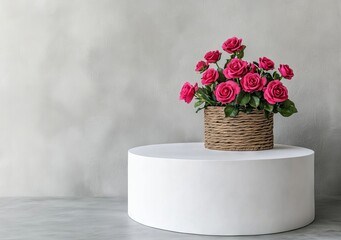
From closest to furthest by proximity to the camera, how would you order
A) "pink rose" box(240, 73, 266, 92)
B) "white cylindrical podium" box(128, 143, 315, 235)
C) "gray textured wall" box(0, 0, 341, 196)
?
"white cylindrical podium" box(128, 143, 315, 235) < "pink rose" box(240, 73, 266, 92) < "gray textured wall" box(0, 0, 341, 196)

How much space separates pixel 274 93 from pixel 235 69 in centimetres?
20

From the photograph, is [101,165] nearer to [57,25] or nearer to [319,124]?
[57,25]

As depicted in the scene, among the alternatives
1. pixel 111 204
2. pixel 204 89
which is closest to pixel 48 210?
pixel 111 204

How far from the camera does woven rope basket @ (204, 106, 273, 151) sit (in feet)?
7.95

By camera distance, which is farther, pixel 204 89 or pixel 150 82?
pixel 150 82

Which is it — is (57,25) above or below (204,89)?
above

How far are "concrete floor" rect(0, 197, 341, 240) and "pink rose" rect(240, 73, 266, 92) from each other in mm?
613

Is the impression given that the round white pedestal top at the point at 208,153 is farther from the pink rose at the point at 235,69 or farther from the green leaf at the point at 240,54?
the green leaf at the point at 240,54

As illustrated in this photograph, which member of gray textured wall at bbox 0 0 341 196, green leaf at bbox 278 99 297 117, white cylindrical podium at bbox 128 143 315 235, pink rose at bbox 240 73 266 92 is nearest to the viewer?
white cylindrical podium at bbox 128 143 315 235

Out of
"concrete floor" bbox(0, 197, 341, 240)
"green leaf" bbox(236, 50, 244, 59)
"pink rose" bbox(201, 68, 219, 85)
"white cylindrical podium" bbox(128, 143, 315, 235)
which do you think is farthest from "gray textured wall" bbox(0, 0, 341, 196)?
"white cylindrical podium" bbox(128, 143, 315, 235)

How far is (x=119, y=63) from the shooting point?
9.70 ft

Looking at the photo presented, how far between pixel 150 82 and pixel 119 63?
0.19 meters

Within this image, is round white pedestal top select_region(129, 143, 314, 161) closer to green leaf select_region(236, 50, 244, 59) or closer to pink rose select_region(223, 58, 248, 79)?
pink rose select_region(223, 58, 248, 79)

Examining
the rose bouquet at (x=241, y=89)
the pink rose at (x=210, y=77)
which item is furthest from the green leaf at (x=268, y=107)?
the pink rose at (x=210, y=77)
